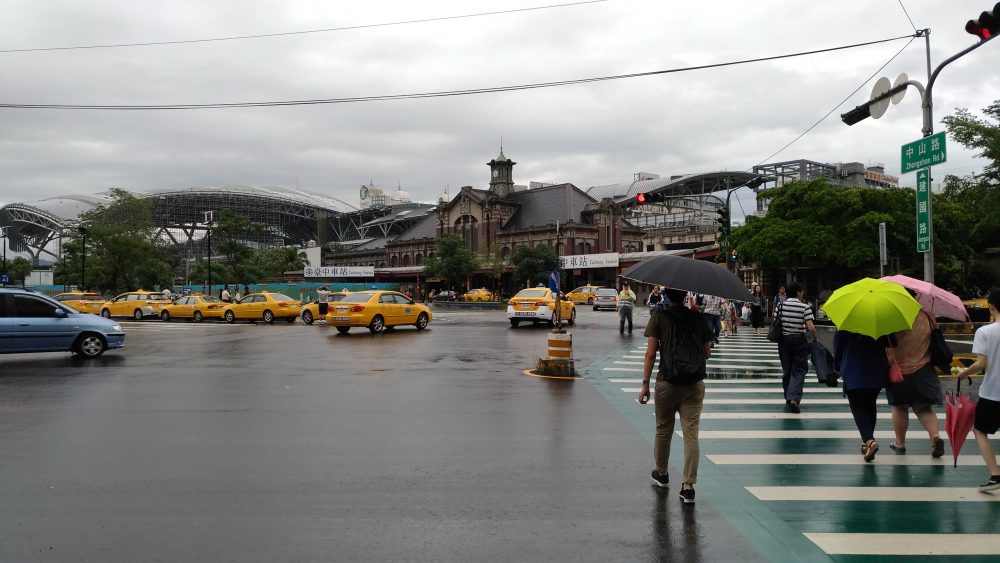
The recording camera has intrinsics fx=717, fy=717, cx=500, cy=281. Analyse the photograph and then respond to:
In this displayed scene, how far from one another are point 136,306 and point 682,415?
122ft

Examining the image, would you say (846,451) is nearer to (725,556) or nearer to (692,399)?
(692,399)

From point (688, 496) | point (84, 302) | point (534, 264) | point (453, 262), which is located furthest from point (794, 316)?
point (534, 264)

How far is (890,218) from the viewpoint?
109 ft

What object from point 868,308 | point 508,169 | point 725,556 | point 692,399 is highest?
point 508,169

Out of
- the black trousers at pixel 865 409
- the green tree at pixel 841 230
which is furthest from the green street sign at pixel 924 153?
the green tree at pixel 841 230

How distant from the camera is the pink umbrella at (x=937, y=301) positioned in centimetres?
767

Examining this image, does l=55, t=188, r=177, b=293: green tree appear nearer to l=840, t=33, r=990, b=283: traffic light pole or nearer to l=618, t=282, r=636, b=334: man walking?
l=618, t=282, r=636, b=334: man walking

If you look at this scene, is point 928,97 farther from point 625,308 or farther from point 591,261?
point 591,261

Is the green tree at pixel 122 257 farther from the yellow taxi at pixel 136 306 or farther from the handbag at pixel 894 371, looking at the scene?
the handbag at pixel 894 371

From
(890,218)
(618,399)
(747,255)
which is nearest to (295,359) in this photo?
(618,399)

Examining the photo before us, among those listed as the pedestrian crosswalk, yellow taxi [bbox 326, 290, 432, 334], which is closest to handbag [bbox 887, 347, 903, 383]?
the pedestrian crosswalk

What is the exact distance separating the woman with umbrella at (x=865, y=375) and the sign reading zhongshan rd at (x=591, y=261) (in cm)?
6109

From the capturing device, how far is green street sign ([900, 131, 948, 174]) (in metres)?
10.8

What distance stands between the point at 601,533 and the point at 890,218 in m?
33.4
